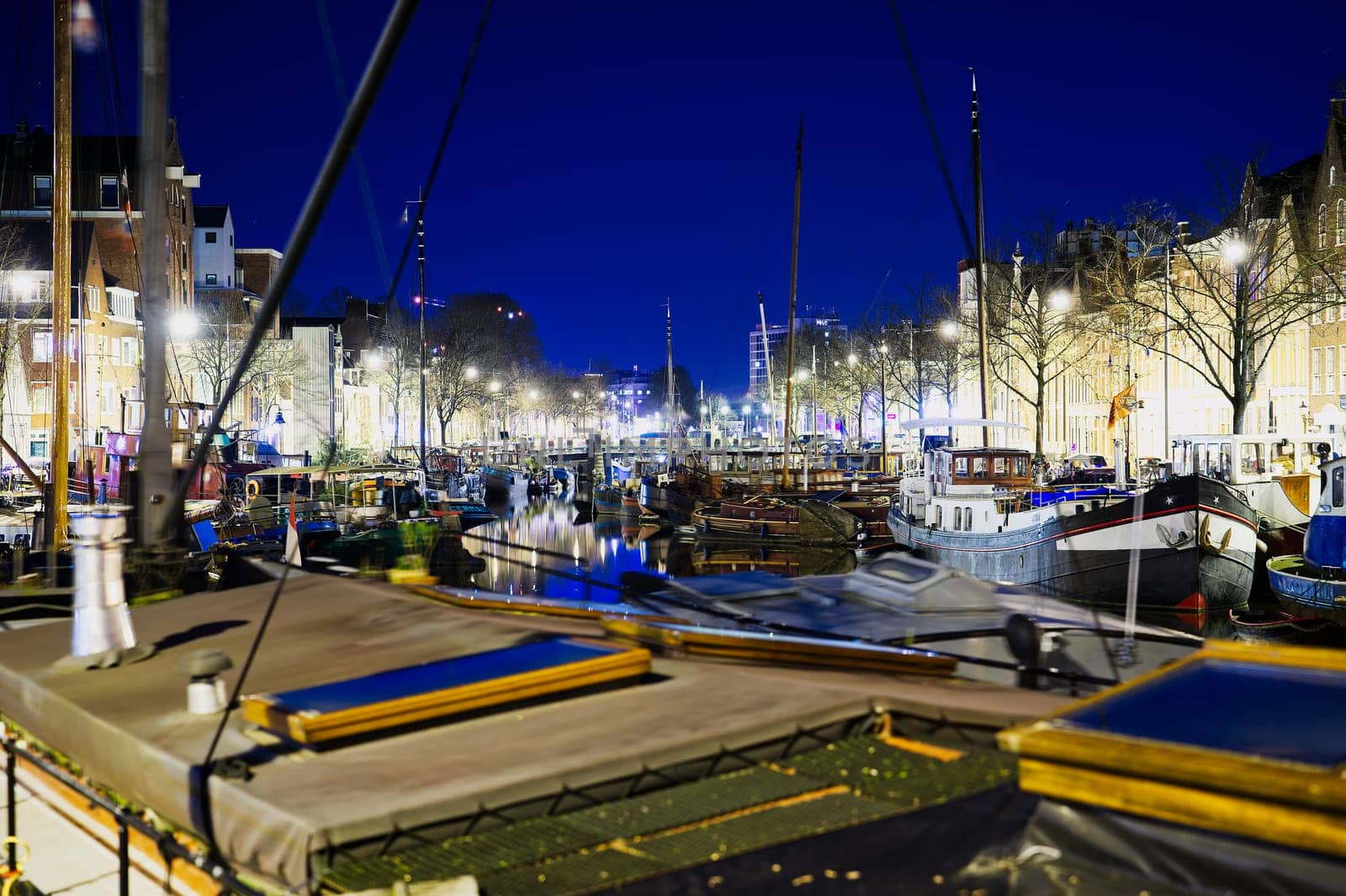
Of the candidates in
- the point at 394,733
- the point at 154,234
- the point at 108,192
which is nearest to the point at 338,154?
the point at 394,733

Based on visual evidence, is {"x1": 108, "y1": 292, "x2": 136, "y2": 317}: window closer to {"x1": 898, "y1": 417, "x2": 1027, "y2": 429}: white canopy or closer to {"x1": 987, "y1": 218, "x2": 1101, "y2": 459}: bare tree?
{"x1": 898, "y1": 417, "x2": 1027, "y2": 429}: white canopy

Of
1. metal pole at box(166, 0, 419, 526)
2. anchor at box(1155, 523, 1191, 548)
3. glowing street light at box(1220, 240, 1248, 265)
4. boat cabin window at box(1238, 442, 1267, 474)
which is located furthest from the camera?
glowing street light at box(1220, 240, 1248, 265)

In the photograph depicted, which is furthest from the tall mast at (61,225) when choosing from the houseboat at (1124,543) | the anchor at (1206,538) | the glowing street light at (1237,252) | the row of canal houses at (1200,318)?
the glowing street light at (1237,252)

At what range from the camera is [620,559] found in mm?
47000

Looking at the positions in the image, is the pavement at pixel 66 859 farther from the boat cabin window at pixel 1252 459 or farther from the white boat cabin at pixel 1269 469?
the boat cabin window at pixel 1252 459

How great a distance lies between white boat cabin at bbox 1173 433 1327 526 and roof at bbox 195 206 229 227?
75346 mm

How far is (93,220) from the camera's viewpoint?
71000mm

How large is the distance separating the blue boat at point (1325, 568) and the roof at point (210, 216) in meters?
82.1

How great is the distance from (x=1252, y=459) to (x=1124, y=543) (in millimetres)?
10213

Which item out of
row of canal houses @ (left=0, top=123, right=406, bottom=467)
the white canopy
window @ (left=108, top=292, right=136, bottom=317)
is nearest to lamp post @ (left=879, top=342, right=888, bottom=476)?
the white canopy

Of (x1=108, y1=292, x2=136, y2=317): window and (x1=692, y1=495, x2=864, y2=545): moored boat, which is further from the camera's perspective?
(x1=108, y1=292, x2=136, y2=317): window

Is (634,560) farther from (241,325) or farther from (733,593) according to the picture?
(241,325)

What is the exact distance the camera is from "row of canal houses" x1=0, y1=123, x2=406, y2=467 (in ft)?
180

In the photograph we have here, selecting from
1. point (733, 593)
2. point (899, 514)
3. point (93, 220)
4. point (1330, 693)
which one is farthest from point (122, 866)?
point (93, 220)
